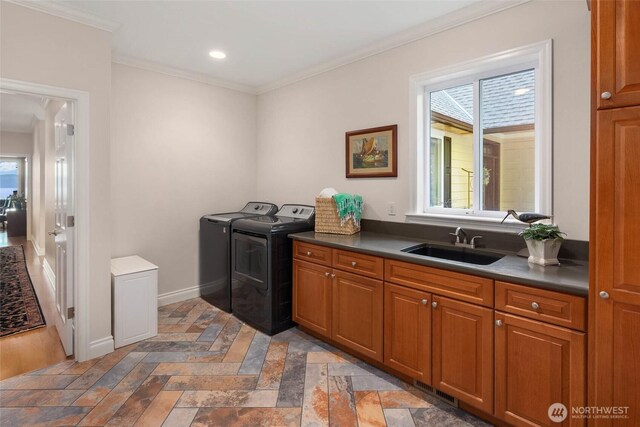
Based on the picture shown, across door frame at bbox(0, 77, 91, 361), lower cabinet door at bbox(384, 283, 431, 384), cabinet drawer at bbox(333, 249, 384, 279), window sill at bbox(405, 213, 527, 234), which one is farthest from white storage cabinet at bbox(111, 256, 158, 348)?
window sill at bbox(405, 213, 527, 234)

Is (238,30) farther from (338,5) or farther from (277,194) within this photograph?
(277,194)

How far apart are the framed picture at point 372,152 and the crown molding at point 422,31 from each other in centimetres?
69

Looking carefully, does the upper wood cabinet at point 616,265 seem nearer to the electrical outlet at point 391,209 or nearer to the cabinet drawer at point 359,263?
the cabinet drawer at point 359,263

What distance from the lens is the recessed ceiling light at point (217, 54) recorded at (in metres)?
3.10

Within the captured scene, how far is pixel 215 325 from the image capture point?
123 inches

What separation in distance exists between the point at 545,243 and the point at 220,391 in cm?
216

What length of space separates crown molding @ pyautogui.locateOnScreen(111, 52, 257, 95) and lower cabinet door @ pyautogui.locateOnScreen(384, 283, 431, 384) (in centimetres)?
308

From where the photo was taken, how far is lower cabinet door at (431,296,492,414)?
1.75 metres

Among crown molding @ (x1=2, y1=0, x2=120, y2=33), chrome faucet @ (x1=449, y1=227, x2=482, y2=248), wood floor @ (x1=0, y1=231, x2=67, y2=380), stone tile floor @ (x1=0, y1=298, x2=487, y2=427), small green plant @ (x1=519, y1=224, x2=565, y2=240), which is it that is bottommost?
stone tile floor @ (x1=0, y1=298, x2=487, y2=427)

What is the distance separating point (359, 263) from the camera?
2375 millimetres

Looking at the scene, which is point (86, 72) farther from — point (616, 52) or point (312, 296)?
point (616, 52)

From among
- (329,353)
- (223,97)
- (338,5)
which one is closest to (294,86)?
(223,97)

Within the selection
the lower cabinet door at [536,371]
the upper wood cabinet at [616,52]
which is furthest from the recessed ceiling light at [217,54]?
the lower cabinet door at [536,371]

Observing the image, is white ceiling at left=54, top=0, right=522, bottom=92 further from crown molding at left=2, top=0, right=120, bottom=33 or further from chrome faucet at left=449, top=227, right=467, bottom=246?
chrome faucet at left=449, top=227, right=467, bottom=246
